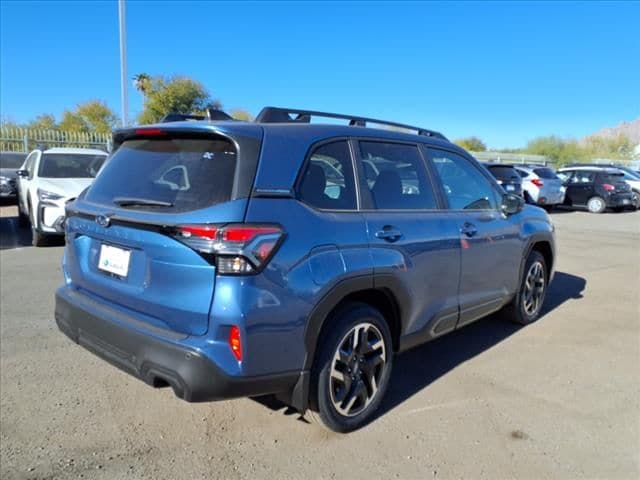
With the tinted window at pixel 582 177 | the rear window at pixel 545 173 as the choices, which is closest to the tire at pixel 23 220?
the rear window at pixel 545 173

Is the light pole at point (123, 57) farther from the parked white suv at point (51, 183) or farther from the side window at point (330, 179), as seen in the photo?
the side window at point (330, 179)

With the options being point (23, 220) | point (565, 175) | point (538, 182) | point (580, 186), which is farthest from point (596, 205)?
Result: point (23, 220)

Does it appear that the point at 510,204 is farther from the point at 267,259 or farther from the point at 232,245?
the point at 232,245

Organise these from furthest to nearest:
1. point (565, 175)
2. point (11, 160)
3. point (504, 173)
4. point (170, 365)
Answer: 1. point (565, 175)
2. point (504, 173)
3. point (11, 160)
4. point (170, 365)

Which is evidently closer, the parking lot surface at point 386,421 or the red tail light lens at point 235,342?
the red tail light lens at point 235,342

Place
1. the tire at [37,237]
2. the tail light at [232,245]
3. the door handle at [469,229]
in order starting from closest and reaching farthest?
1. the tail light at [232,245]
2. the door handle at [469,229]
3. the tire at [37,237]

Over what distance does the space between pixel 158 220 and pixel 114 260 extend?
485 millimetres

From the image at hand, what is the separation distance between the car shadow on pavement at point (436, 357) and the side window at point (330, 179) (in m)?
1.40

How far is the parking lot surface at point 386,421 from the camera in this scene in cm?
263

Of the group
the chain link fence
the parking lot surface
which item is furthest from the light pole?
the parking lot surface

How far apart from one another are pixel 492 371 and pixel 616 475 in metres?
1.26

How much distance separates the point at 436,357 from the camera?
4.13m

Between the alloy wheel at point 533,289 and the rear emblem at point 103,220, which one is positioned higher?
the rear emblem at point 103,220

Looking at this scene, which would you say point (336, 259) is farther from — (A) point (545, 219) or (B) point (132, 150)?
(A) point (545, 219)
